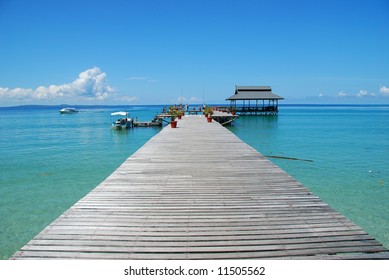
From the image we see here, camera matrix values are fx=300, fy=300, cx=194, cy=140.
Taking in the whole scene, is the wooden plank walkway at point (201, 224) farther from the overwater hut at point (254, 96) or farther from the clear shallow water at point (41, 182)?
the overwater hut at point (254, 96)

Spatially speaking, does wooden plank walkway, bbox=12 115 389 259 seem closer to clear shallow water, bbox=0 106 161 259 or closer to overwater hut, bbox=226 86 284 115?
clear shallow water, bbox=0 106 161 259

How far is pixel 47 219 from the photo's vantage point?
26.5 ft

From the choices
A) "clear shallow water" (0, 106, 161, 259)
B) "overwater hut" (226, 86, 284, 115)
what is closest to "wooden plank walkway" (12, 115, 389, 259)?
"clear shallow water" (0, 106, 161, 259)

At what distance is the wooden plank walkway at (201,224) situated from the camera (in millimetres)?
3391

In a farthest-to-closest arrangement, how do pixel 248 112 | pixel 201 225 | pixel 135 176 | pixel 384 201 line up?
1. pixel 248 112
2. pixel 384 201
3. pixel 135 176
4. pixel 201 225

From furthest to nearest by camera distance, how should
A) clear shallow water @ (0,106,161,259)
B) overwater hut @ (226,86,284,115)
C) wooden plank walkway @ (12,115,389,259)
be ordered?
1. overwater hut @ (226,86,284,115)
2. clear shallow water @ (0,106,161,259)
3. wooden plank walkway @ (12,115,389,259)

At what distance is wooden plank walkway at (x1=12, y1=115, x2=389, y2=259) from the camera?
3.39 metres

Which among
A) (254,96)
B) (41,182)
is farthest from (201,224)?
(254,96)

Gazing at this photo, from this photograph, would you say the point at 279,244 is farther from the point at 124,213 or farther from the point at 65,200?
the point at 65,200

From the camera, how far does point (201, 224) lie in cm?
409
